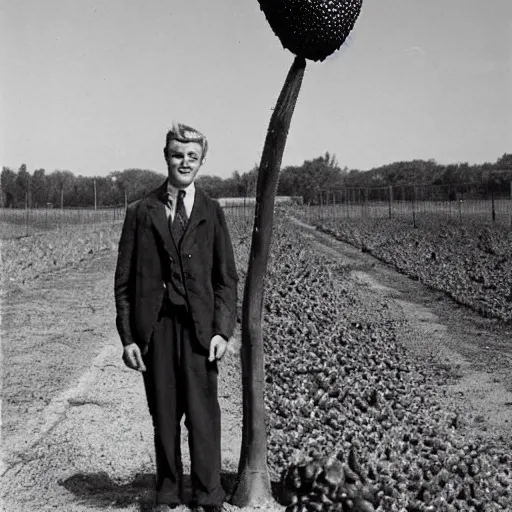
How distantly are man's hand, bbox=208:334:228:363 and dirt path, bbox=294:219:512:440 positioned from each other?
3.55 m

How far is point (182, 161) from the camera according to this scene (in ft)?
10.8

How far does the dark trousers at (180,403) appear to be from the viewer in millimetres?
3373

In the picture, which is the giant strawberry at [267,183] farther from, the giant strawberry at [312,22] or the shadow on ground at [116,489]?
the shadow on ground at [116,489]

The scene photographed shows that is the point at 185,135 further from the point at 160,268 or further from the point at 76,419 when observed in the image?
the point at 76,419

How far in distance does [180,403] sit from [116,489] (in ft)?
3.37

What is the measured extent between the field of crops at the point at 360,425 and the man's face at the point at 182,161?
5.40ft

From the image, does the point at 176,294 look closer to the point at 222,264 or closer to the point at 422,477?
the point at 222,264

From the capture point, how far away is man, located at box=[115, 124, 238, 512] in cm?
336

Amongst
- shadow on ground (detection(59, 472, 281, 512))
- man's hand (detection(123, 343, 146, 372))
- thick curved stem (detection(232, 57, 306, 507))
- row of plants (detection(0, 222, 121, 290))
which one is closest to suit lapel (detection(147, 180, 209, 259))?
thick curved stem (detection(232, 57, 306, 507))

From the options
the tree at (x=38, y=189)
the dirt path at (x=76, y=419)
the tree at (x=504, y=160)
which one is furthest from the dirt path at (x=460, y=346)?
the tree at (x=504, y=160)

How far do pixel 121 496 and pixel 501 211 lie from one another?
114ft

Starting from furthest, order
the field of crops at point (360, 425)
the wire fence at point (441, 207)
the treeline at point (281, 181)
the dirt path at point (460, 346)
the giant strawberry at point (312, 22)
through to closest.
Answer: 1. the treeline at point (281, 181)
2. the wire fence at point (441, 207)
3. the dirt path at point (460, 346)
4. the field of crops at point (360, 425)
5. the giant strawberry at point (312, 22)

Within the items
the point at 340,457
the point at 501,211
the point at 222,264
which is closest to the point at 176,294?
the point at 222,264

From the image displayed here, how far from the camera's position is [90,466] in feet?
15.0
